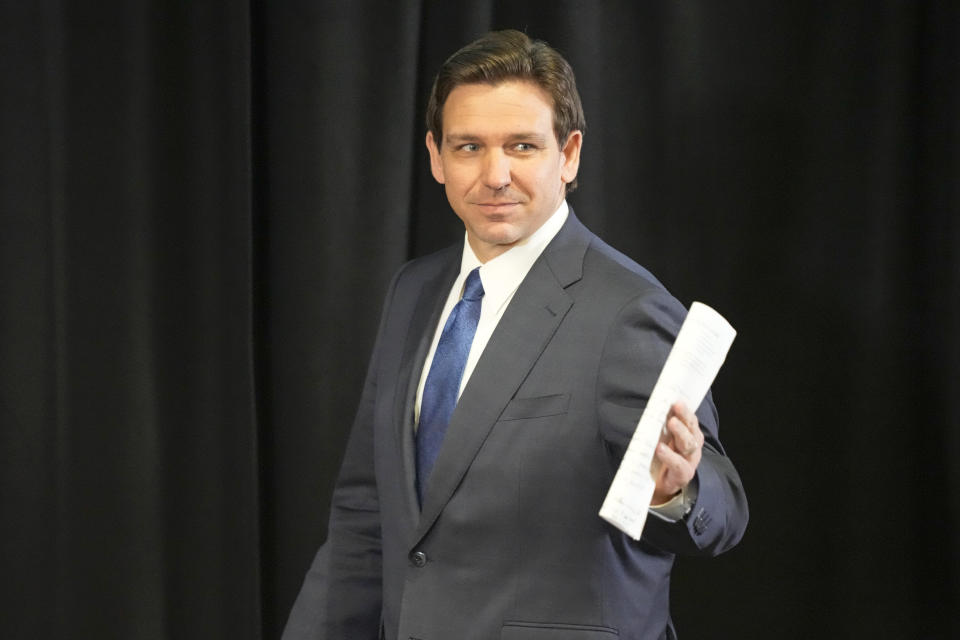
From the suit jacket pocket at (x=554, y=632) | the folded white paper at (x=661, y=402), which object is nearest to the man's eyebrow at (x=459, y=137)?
the folded white paper at (x=661, y=402)

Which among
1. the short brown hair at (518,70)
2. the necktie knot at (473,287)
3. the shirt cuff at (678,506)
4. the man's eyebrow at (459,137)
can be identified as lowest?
the shirt cuff at (678,506)

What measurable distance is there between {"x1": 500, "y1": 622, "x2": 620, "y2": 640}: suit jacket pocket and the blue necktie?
247mm

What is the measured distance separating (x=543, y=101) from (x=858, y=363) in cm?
97

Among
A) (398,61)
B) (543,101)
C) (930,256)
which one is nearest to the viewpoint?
(543,101)

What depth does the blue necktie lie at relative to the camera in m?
1.60

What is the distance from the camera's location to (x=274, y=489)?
2.44 m

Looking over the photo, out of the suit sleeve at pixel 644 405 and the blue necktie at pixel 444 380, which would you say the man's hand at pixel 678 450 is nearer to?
the suit sleeve at pixel 644 405

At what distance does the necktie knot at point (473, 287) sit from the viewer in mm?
1668

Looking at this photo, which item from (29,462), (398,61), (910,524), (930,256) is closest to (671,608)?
(910,524)

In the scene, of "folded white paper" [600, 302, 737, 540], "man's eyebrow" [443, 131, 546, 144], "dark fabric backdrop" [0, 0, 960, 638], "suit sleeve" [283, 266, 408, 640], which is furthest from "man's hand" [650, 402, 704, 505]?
"dark fabric backdrop" [0, 0, 960, 638]

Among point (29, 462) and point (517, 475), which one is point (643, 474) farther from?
point (29, 462)

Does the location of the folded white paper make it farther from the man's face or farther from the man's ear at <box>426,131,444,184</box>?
the man's ear at <box>426,131,444,184</box>

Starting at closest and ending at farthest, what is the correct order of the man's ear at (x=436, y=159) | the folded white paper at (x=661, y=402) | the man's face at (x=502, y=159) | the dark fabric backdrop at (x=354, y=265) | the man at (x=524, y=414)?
the folded white paper at (x=661, y=402), the man at (x=524, y=414), the man's face at (x=502, y=159), the man's ear at (x=436, y=159), the dark fabric backdrop at (x=354, y=265)

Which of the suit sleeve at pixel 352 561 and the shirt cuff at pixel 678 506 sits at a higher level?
the shirt cuff at pixel 678 506
